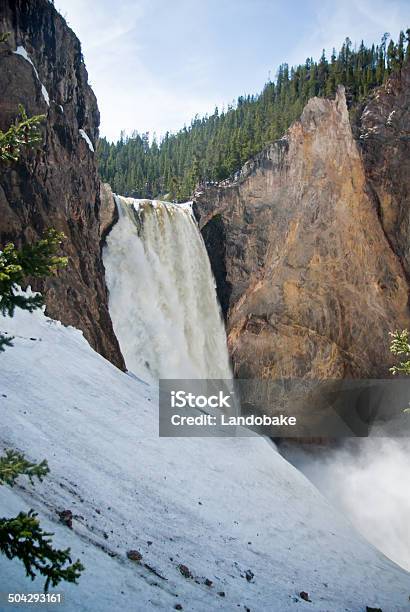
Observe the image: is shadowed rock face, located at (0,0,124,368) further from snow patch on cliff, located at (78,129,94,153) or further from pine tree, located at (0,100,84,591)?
pine tree, located at (0,100,84,591)

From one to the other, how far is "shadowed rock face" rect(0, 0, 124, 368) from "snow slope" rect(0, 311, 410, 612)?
11.8ft

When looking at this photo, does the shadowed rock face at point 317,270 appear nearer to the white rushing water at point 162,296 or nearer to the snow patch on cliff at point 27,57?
the white rushing water at point 162,296

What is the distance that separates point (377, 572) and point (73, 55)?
2564 cm

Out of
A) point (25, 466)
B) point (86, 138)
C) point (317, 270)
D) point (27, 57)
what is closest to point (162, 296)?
point (86, 138)

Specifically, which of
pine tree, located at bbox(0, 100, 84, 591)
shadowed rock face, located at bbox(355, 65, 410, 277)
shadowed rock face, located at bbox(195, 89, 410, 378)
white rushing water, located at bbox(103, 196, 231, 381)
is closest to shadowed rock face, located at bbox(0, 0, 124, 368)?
white rushing water, located at bbox(103, 196, 231, 381)

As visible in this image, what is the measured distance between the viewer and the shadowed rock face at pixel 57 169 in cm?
1877

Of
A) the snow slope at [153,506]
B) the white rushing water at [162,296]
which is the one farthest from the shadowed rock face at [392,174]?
the snow slope at [153,506]

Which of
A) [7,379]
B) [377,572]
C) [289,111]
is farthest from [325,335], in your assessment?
[289,111]

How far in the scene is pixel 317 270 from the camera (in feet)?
105

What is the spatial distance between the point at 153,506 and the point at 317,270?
23.9 metres

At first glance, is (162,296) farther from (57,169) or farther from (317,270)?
(317,270)

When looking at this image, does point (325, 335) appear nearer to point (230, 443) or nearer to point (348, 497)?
point (348, 497)

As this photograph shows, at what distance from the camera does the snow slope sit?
8.11 m

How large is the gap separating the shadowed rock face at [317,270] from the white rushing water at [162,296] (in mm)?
1707
